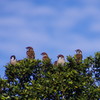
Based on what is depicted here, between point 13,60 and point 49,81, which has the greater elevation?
point 13,60

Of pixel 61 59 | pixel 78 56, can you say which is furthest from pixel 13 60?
pixel 78 56

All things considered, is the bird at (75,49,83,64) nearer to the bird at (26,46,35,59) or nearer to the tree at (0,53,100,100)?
the tree at (0,53,100,100)

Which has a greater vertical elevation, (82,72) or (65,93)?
(82,72)

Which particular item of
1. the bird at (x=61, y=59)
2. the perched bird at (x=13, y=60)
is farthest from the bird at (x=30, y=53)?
the bird at (x=61, y=59)

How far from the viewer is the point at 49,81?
31766mm

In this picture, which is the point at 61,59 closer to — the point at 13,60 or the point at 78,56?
the point at 78,56

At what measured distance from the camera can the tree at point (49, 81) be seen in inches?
1245

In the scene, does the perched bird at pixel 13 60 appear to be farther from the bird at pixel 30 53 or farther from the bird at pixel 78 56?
the bird at pixel 78 56

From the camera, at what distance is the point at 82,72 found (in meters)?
33.3

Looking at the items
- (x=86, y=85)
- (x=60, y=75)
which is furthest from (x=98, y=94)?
(x=60, y=75)

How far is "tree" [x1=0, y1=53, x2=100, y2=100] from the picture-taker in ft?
104

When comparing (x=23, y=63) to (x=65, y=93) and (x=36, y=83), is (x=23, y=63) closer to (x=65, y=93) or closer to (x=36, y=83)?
(x=36, y=83)

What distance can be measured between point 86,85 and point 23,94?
540 cm

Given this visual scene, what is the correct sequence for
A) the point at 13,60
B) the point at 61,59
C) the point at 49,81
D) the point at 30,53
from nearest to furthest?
the point at 49,81 → the point at 13,60 → the point at 61,59 → the point at 30,53
